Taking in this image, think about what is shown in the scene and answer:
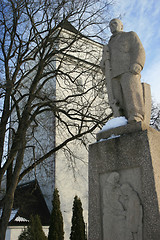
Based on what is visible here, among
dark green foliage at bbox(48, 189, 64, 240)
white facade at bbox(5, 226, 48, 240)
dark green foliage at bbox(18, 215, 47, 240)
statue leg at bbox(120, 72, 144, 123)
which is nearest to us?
statue leg at bbox(120, 72, 144, 123)

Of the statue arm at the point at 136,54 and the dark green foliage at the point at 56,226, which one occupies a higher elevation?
the statue arm at the point at 136,54

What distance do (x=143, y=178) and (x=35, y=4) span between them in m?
9.68

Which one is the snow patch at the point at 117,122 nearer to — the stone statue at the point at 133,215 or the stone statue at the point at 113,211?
the stone statue at the point at 113,211

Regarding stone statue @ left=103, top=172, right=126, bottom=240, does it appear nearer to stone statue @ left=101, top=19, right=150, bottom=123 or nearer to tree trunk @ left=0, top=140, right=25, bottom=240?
stone statue @ left=101, top=19, right=150, bottom=123

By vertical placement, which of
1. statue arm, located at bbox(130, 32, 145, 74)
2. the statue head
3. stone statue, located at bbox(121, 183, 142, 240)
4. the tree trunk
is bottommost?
stone statue, located at bbox(121, 183, 142, 240)

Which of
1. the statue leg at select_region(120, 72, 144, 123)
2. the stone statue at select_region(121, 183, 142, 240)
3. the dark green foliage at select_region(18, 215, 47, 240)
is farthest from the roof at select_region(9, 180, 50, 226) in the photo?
the stone statue at select_region(121, 183, 142, 240)

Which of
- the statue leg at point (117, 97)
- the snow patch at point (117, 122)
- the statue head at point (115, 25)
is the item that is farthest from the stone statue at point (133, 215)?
the statue head at point (115, 25)

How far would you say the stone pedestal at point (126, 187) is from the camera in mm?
3789

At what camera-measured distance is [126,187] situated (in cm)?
405

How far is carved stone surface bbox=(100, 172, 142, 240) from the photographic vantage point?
12.6ft

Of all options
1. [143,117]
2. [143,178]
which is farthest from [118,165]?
[143,117]

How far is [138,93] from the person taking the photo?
4.61 metres

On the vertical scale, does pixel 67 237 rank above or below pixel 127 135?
below

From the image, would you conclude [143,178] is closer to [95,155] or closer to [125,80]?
[95,155]
